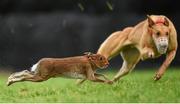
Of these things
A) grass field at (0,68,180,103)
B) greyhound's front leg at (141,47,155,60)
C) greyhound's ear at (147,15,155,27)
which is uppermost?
greyhound's ear at (147,15,155,27)

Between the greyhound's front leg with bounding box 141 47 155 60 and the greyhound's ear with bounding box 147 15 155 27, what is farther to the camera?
the greyhound's front leg with bounding box 141 47 155 60

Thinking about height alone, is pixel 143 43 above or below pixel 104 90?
above

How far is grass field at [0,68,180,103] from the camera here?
6.79m

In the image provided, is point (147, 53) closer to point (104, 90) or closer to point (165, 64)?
point (165, 64)

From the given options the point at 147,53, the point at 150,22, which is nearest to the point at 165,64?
the point at 147,53

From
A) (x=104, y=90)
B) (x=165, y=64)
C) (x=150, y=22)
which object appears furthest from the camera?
(x=165, y=64)

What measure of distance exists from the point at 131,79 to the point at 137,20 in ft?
1.70

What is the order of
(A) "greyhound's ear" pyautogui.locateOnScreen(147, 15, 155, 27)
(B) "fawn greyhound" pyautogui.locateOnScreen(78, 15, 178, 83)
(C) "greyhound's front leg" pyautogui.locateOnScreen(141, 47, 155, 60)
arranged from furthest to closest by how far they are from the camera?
(C) "greyhound's front leg" pyautogui.locateOnScreen(141, 47, 155, 60) < (A) "greyhound's ear" pyautogui.locateOnScreen(147, 15, 155, 27) < (B) "fawn greyhound" pyautogui.locateOnScreen(78, 15, 178, 83)

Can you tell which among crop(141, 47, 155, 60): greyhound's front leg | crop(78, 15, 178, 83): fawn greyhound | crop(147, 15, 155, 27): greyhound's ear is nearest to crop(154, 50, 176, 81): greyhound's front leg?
crop(78, 15, 178, 83): fawn greyhound

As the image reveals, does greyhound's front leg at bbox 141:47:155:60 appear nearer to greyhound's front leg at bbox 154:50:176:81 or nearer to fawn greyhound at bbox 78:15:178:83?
fawn greyhound at bbox 78:15:178:83

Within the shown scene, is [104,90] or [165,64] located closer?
[104,90]

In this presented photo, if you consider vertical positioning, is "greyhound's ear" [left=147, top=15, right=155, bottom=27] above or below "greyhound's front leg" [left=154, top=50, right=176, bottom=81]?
above

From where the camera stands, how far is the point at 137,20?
7273 mm

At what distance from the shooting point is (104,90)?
22.9ft
